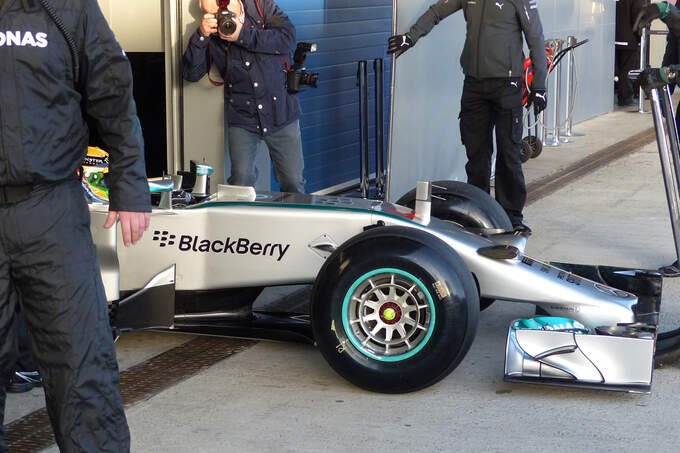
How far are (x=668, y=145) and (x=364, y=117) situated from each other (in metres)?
3.18

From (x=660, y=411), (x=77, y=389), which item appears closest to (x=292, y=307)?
(x=660, y=411)

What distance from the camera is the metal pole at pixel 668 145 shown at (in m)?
6.79

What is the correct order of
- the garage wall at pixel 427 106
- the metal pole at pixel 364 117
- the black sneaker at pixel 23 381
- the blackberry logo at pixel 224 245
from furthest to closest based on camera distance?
1. the metal pole at pixel 364 117
2. the garage wall at pixel 427 106
3. the blackberry logo at pixel 224 245
4. the black sneaker at pixel 23 381

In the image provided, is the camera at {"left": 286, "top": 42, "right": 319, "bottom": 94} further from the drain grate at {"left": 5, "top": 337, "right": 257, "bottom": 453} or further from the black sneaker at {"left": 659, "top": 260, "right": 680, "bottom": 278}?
the black sneaker at {"left": 659, "top": 260, "right": 680, "bottom": 278}

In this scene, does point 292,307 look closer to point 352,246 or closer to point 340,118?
point 352,246

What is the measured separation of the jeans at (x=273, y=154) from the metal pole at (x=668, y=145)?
2208 mm

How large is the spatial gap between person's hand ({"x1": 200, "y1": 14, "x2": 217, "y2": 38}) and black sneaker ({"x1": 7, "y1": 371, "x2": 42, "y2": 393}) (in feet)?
8.98

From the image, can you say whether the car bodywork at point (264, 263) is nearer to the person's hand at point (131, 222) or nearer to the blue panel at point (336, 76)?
the person's hand at point (131, 222)

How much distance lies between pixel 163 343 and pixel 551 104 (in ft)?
31.6

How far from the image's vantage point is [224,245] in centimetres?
511

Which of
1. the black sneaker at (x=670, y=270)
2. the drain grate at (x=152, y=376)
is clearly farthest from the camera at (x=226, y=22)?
the black sneaker at (x=670, y=270)

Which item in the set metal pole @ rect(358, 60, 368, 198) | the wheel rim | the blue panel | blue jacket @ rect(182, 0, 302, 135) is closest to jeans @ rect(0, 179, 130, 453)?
the wheel rim

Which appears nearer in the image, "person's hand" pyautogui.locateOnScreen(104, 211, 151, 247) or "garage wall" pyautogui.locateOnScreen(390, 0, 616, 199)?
"person's hand" pyautogui.locateOnScreen(104, 211, 151, 247)

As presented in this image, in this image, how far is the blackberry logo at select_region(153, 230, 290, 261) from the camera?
5.06 m
